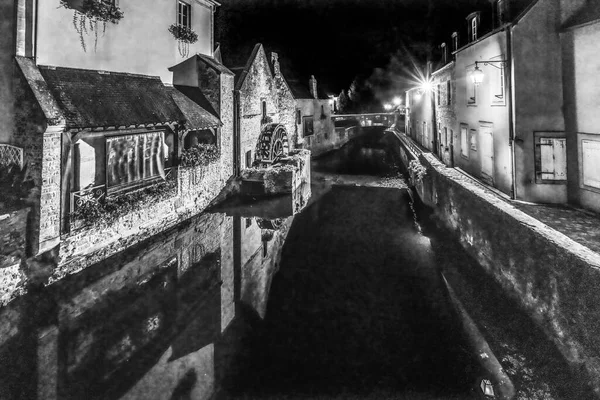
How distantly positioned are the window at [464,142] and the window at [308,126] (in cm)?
1711

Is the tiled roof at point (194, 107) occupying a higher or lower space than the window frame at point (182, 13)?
lower

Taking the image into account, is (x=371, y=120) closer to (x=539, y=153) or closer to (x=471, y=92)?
(x=471, y=92)

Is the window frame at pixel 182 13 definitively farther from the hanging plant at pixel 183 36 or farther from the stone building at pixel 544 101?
the stone building at pixel 544 101

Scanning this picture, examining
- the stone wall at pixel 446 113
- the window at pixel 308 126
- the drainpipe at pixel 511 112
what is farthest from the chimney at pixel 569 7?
the window at pixel 308 126

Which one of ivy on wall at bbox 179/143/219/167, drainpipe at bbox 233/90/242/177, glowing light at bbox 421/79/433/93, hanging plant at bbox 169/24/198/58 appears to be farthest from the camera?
glowing light at bbox 421/79/433/93

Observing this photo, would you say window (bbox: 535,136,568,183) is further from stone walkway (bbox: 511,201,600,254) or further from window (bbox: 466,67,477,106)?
window (bbox: 466,67,477,106)

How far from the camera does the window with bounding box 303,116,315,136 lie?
31.4 m

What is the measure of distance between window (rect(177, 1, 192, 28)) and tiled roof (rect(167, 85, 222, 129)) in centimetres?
255

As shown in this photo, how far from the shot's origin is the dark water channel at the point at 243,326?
5156mm

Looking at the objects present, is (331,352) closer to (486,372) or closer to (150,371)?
(486,372)

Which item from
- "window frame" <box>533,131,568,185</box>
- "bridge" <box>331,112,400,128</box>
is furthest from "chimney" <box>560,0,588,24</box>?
"bridge" <box>331,112,400,128</box>

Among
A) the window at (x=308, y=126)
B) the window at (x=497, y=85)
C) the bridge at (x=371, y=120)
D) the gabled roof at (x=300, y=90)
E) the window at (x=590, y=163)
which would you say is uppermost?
the window at (x=497, y=85)

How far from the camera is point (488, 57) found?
12328 millimetres

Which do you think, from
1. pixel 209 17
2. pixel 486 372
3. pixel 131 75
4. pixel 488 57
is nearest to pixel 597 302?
pixel 486 372
